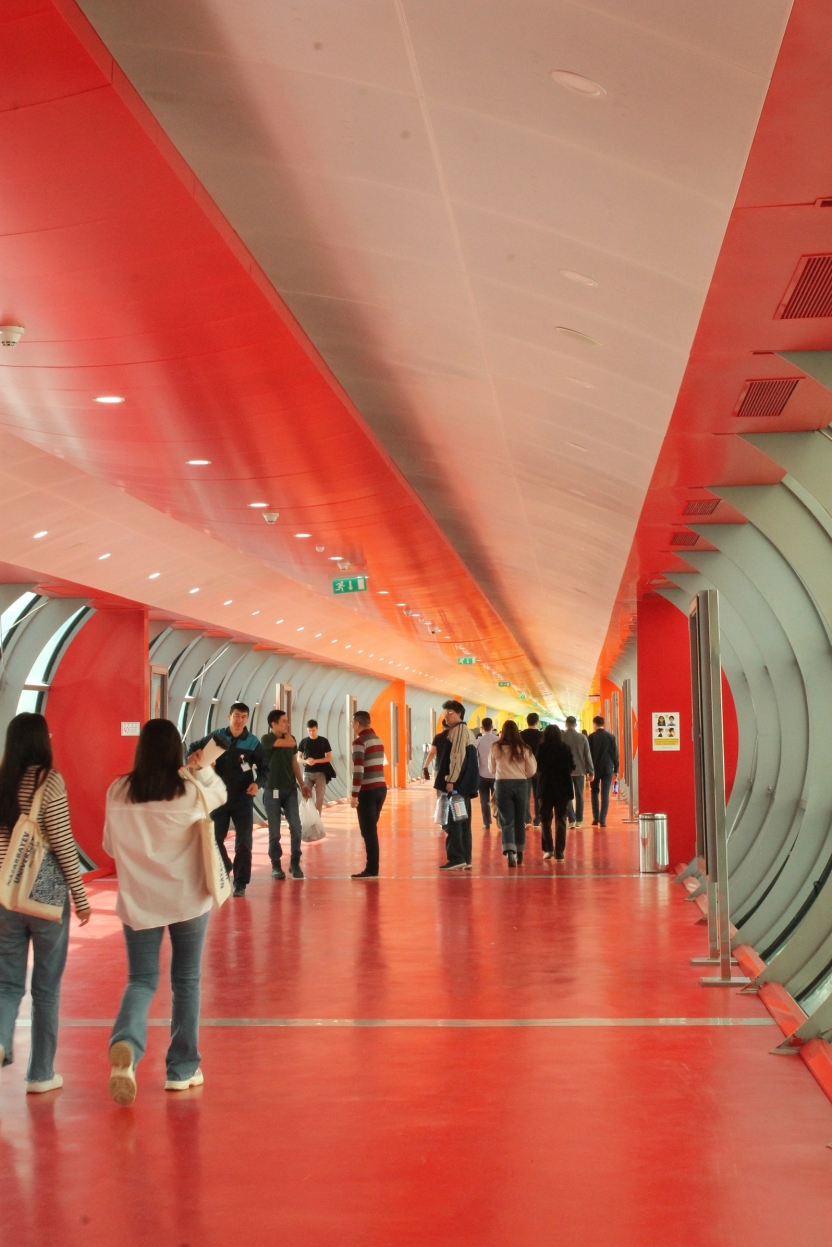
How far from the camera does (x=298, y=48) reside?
165 inches

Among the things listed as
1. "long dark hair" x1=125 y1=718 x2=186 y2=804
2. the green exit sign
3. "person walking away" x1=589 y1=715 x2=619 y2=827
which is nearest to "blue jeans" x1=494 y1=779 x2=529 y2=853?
the green exit sign

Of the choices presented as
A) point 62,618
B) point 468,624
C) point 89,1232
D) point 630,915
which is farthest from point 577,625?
point 89,1232

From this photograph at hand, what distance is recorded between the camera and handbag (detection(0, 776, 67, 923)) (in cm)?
522

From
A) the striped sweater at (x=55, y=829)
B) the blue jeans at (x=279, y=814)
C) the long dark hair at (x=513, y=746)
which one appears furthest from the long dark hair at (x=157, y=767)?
the long dark hair at (x=513, y=746)

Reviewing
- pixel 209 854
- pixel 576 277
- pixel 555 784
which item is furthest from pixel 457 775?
pixel 576 277

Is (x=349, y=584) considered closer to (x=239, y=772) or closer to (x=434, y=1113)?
(x=239, y=772)

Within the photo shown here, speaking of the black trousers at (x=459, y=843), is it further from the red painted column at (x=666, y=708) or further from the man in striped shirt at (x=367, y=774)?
the red painted column at (x=666, y=708)

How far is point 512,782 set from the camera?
14.1 m

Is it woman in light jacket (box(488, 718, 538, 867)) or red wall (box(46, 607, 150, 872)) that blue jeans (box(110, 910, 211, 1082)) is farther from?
red wall (box(46, 607, 150, 872))

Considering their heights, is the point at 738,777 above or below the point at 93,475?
below

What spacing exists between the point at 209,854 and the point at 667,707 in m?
10.6

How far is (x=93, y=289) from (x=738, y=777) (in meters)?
8.51

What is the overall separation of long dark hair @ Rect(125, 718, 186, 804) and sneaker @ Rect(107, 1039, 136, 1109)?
996mm

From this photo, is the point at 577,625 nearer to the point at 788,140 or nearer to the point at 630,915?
the point at 630,915
